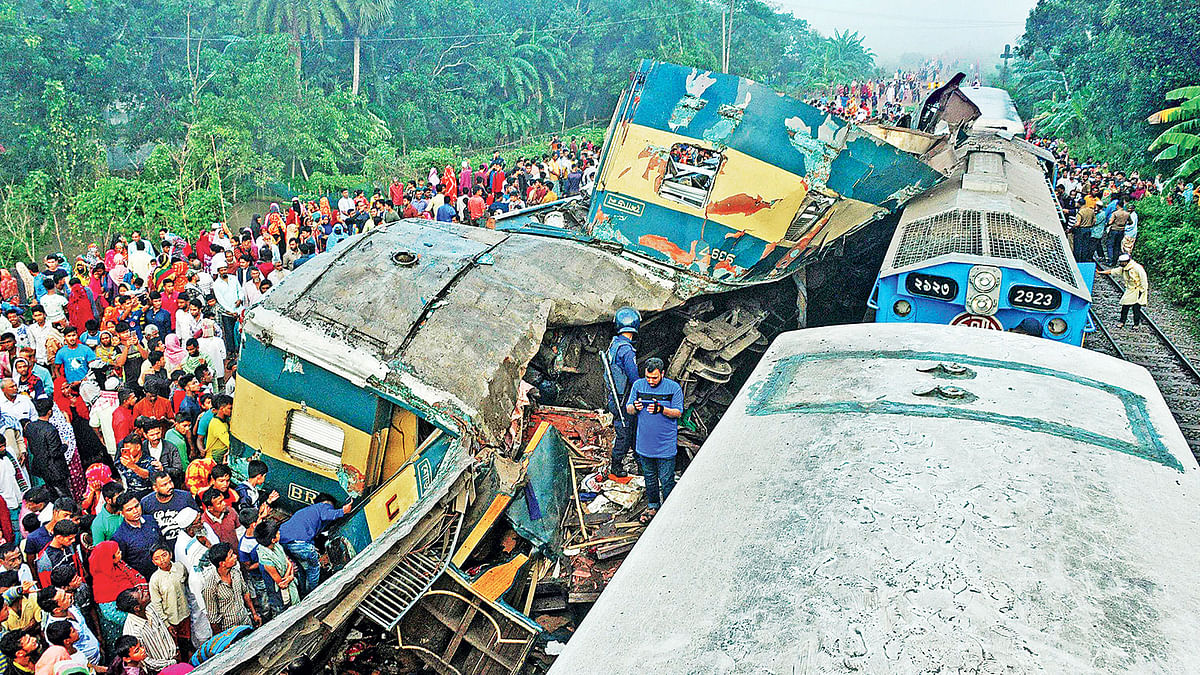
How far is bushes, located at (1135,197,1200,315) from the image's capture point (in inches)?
666

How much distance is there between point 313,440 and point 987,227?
750 centimetres

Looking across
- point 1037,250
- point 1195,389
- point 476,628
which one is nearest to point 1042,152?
point 1195,389

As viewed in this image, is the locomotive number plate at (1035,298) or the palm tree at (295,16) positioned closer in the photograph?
the locomotive number plate at (1035,298)

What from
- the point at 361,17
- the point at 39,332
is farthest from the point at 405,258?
the point at 361,17

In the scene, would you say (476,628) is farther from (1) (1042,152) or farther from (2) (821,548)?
(1) (1042,152)

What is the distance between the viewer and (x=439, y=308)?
827 centimetres

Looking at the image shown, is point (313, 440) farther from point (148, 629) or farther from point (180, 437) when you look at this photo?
point (148, 629)

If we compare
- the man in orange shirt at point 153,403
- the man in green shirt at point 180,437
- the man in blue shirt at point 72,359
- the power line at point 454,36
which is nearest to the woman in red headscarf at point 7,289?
the man in blue shirt at point 72,359

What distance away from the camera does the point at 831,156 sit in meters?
10.4

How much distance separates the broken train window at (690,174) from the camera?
10.5 metres

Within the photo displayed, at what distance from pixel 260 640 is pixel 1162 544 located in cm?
474

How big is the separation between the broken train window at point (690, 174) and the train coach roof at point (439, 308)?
139 centimetres

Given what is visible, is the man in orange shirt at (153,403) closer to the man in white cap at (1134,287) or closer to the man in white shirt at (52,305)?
the man in white shirt at (52,305)

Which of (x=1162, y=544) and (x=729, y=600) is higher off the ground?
(x=1162, y=544)
